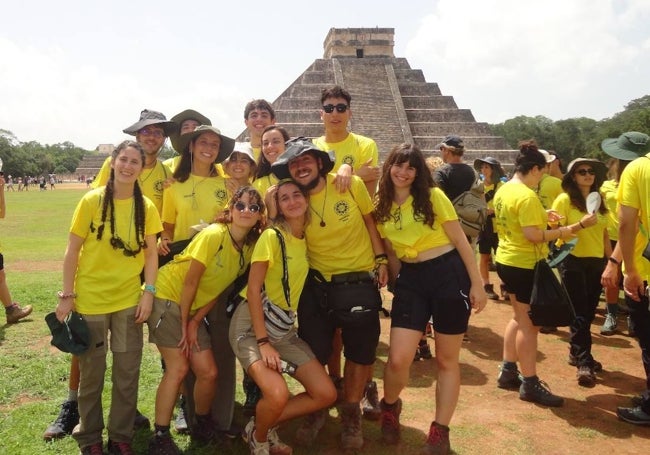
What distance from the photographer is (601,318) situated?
654cm

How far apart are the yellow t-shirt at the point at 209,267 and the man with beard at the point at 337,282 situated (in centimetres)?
Result: 49

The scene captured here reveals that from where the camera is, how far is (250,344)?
3061 mm

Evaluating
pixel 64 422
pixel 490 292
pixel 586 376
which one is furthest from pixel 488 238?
pixel 64 422

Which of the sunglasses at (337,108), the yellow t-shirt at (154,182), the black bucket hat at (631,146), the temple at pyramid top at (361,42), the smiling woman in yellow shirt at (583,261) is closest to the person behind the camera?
the black bucket hat at (631,146)

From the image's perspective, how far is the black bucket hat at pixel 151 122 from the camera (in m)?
3.97

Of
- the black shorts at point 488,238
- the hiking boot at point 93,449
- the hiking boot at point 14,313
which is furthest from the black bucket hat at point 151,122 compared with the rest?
the black shorts at point 488,238

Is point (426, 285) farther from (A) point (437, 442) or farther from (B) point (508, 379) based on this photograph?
(B) point (508, 379)

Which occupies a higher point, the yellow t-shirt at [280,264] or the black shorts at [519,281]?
the yellow t-shirt at [280,264]

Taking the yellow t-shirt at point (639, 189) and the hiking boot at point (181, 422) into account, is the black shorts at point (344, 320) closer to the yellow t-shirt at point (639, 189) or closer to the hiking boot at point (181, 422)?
the hiking boot at point (181, 422)

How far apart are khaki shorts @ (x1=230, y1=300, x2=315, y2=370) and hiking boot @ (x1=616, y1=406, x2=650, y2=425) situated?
247 centimetres

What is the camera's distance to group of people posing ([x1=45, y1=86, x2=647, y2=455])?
3.07 metres

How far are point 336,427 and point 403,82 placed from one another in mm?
32457

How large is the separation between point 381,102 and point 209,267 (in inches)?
1140

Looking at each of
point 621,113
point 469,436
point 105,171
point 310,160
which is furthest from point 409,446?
point 621,113
